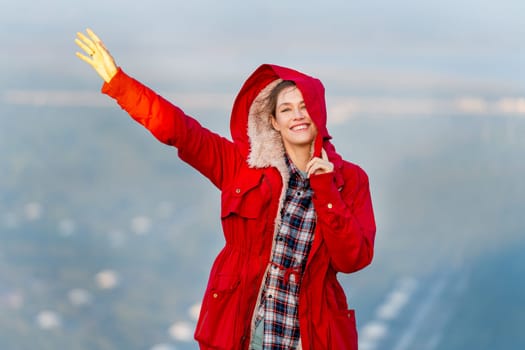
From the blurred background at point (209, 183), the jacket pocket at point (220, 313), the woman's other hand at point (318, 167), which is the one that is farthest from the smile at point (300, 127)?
the blurred background at point (209, 183)

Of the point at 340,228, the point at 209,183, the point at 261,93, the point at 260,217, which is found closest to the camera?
the point at 340,228

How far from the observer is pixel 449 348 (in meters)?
4.35

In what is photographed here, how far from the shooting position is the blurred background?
166 inches

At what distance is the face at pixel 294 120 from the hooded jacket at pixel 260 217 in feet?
0.10

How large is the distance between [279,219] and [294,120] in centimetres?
28

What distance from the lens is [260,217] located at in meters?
2.67

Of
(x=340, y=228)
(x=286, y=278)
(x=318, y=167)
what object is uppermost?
(x=318, y=167)

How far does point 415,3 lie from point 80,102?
1.53m

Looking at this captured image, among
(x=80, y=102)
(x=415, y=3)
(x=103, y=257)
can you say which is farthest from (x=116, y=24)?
(x=415, y=3)

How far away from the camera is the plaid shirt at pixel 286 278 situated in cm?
263

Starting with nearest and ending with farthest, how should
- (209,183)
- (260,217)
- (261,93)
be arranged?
(260,217) < (261,93) < (209,183)

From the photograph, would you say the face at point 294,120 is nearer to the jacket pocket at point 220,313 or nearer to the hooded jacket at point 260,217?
the hooded jacket at point 260,217

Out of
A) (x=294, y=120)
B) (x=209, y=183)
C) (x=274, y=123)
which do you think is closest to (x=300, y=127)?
(x=294, y=120)

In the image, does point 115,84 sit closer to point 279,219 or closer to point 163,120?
point 163,120
